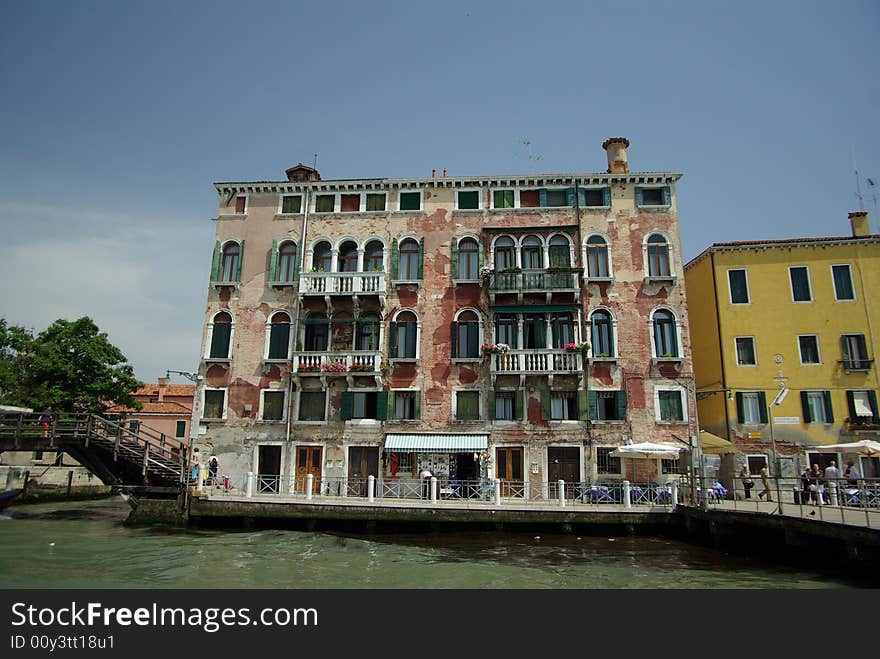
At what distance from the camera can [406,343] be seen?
2719 cm

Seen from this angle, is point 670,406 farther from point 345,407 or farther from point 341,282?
point 341,282

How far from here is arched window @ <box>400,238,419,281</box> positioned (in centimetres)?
2780

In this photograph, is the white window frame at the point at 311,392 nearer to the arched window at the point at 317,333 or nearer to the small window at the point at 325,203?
the arched window at the point at 317,333

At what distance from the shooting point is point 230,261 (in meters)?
28.8

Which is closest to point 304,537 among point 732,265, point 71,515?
point 71,515

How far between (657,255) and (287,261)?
54.5ft

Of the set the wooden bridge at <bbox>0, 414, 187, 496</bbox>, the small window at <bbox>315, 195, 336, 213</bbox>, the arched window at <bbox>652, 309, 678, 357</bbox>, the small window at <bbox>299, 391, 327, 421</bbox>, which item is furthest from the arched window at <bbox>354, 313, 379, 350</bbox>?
the arched window at <bbox>652, 309, 678, 357</bbox>

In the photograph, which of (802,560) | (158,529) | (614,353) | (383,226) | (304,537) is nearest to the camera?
(802,560)

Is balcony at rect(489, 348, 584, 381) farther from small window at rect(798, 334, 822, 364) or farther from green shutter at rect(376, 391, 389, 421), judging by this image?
small window at rect(798, 334, 822, 364)

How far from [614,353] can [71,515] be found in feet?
78.8

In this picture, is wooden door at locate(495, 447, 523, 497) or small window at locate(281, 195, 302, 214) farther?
small window at locate(281, 195, 302, 214)

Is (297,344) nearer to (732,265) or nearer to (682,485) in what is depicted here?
(682,485)

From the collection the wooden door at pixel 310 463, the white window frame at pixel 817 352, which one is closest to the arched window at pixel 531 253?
the white window frame at pixel 817 352

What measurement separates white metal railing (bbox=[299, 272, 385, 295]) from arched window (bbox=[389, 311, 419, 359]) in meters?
1.49
